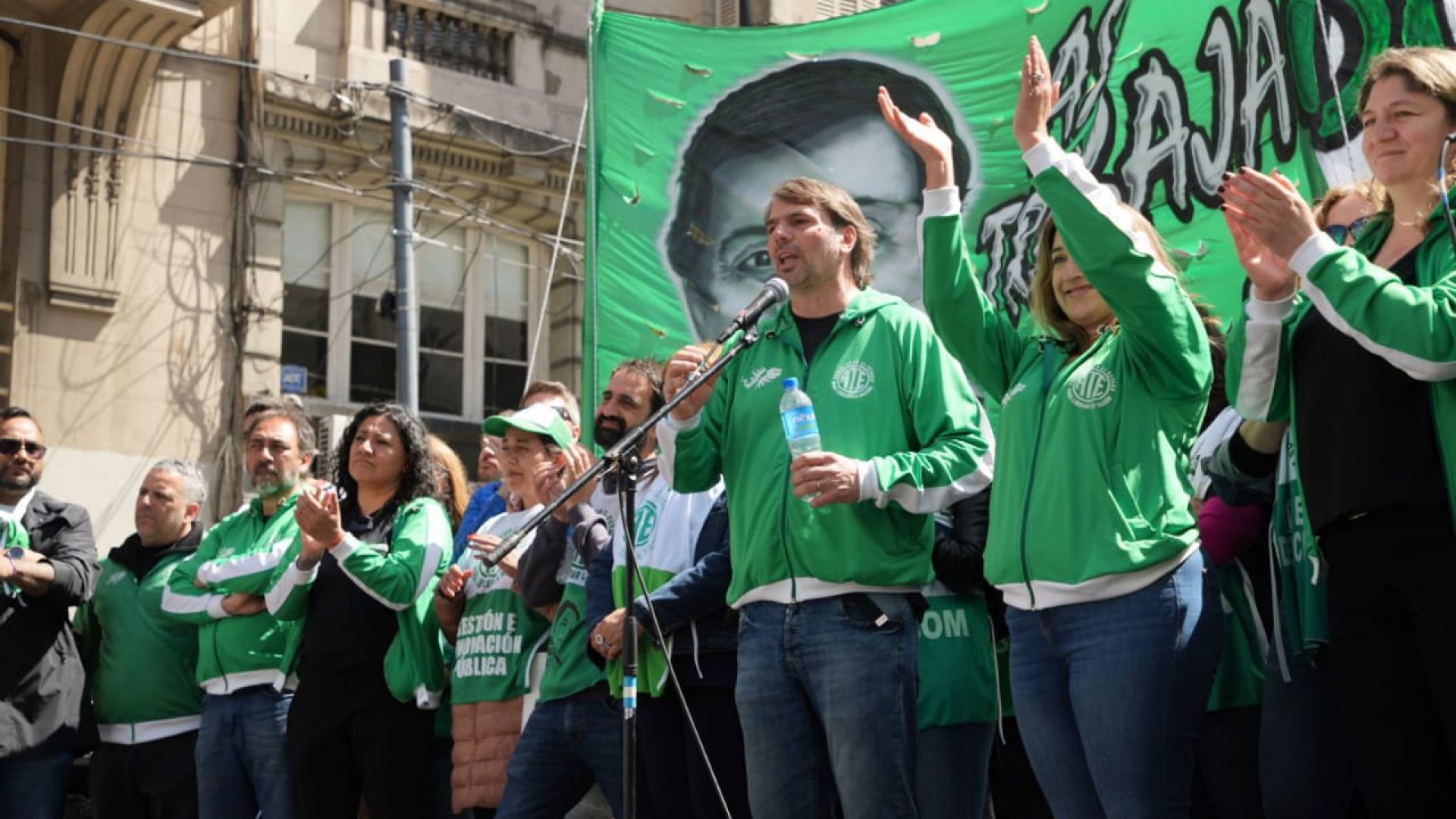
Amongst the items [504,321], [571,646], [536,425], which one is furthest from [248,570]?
[504,321]

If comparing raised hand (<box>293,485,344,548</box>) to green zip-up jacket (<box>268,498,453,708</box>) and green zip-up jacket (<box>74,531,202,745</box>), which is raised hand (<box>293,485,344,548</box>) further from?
green zip-up jacket (<box>74,531,202,745</box>)

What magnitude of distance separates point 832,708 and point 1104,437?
2.94 feet

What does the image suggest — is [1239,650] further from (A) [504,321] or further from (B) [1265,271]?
(A) [504,321]

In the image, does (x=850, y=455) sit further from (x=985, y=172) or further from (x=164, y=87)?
(x=164, y=87)

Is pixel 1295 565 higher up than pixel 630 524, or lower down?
lower down

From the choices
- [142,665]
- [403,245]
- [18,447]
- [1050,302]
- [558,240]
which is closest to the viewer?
[1050,302]

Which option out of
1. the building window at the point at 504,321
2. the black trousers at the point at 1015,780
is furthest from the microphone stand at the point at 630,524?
the building window at the point at 504,321

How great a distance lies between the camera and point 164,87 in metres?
13.0

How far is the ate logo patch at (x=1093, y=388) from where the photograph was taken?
148 inches

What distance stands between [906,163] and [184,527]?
11.8 ft

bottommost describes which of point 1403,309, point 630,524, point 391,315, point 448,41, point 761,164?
point 630,524

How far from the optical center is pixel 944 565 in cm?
504

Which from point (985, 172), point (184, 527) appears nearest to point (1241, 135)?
point (985, 172)

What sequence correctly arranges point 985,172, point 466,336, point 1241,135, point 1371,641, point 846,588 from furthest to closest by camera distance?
1. point 466,336
2. point 985,172
3. point 1241,135
4. point 846,588
5. point 1371,641
